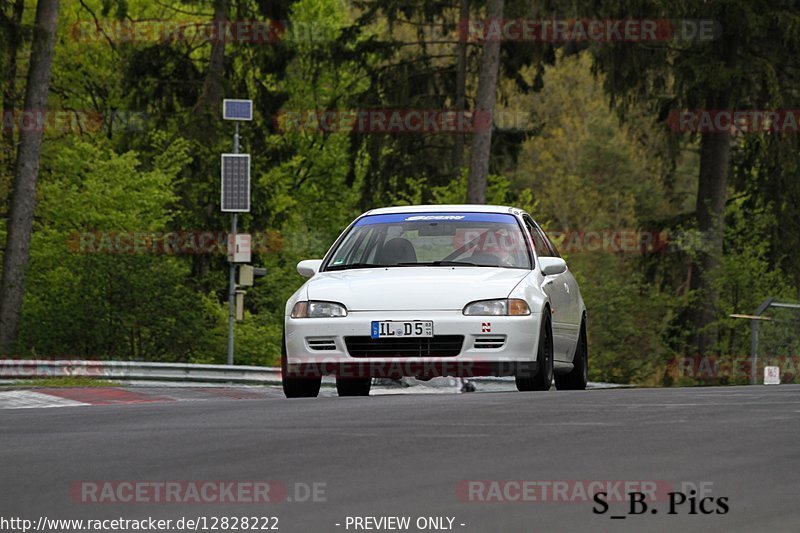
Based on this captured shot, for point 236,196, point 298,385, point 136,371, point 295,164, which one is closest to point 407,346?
point 298,385

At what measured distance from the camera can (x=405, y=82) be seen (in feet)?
152

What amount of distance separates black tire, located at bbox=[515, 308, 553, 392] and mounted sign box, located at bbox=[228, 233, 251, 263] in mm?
20243

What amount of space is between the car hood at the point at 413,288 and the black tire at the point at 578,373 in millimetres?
2173

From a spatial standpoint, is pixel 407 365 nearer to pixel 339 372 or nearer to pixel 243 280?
pixel 339 372

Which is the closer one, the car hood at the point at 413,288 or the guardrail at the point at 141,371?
the car hood at the point at 413,288

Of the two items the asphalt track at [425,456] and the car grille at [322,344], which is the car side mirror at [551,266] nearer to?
the car grille at [322,344]

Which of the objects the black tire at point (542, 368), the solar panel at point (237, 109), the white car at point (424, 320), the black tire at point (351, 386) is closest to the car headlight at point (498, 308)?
the white car at point (424, 320)

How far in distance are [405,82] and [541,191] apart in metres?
33.2

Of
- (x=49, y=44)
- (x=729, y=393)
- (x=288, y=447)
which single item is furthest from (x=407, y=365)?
(x=49, y=44)

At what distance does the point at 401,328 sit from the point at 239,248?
21204mm

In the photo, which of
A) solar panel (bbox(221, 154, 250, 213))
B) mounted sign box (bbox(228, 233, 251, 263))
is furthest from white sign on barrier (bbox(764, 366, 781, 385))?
solar panel (bbox(221, 154, 250, 213))

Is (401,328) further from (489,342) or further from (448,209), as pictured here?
(448,209)

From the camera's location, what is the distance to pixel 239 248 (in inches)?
1364

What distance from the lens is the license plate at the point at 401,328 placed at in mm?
13719
